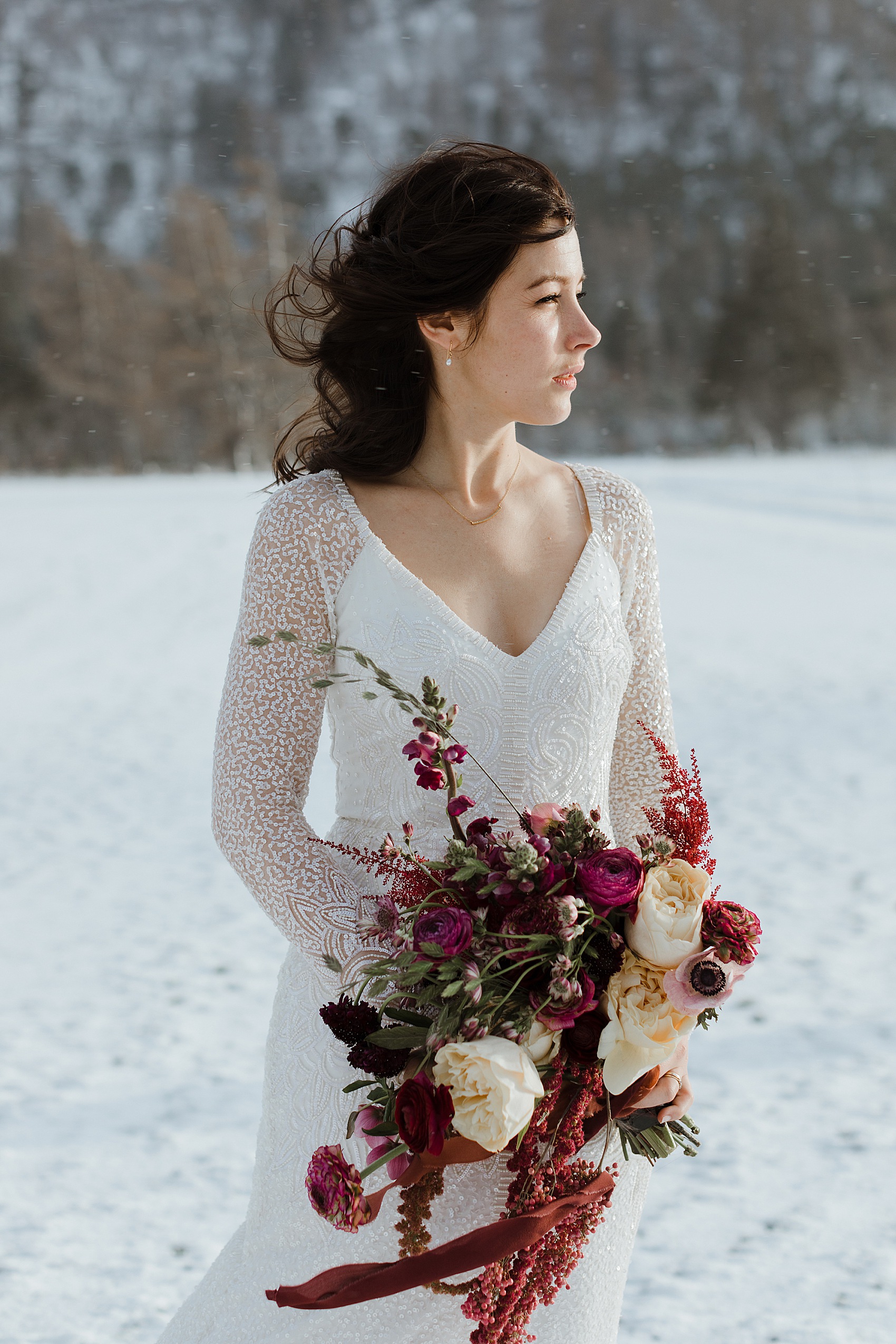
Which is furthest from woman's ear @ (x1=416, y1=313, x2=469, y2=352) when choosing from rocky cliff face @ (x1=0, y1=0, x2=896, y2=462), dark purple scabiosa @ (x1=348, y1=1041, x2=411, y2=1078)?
rocky cliff face @ (x1=0, y1=0, x2=896, y2=462)

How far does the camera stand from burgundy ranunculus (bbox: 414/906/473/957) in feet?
3.39

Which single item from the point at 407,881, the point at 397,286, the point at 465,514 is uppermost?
the point at 397,286

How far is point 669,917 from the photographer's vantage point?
42.3 inches

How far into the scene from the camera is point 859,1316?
2.49 meters

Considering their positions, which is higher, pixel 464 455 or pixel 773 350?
pixel 773 350

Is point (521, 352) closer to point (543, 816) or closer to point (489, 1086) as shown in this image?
point (543, 816)

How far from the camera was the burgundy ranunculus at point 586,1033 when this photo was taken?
115 centimetres

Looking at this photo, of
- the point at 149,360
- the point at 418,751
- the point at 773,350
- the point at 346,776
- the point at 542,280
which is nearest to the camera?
the point at 418,751

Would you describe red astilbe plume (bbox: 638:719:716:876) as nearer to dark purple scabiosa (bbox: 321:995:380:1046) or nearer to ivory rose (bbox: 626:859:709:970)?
ivory rose (bbox: 626:859:709:970)

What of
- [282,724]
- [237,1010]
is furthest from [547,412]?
[237,1010]

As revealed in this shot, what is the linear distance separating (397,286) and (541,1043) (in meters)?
0.95

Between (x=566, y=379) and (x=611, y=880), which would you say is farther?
(x=566, y=379)

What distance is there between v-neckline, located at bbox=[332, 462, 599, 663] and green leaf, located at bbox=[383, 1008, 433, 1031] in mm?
500

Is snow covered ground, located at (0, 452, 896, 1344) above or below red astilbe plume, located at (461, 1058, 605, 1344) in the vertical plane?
below
